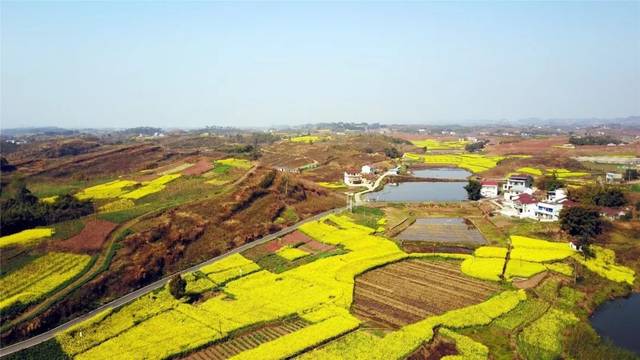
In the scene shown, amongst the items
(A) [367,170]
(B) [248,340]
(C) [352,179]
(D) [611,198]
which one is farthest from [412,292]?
(A) [367,170]

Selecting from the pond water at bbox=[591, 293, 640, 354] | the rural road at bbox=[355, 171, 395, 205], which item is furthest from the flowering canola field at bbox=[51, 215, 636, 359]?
the rural road at bbox=[355, 171, 395, 205]

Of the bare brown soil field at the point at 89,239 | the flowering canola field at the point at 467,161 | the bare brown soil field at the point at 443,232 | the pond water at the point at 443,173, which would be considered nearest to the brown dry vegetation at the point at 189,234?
the bare brown soil field at the point at 89,239

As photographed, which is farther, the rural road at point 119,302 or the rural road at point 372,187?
the rural road at point 372,187

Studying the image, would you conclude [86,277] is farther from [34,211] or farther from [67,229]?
[34,211]

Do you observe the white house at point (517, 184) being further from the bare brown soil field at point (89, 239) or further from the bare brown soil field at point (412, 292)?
the bare brown soil field at point (89, 239)

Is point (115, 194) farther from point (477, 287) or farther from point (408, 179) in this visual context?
point (408, 179)

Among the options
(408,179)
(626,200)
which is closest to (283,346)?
(626,200)

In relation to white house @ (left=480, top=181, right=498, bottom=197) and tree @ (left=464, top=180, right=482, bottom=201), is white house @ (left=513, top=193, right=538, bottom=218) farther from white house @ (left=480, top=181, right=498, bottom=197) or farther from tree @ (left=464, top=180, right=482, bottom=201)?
white house @ (left=480, top=181, right=498, bottom=197)
